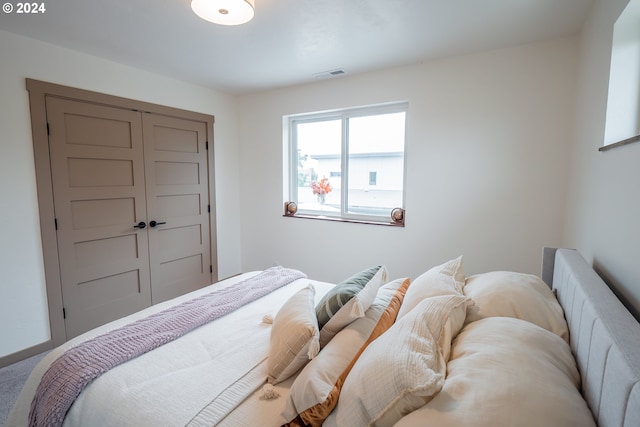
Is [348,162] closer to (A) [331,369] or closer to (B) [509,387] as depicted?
(A) [331,369]

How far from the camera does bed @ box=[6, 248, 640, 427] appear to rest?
0.73m

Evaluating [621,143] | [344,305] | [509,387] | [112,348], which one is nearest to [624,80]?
[621,143]

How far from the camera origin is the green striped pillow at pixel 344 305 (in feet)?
4.20

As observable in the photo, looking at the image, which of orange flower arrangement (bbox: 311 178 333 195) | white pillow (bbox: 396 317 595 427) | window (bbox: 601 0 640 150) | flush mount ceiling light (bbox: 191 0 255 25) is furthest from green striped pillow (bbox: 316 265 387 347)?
orange flower arrangement (bbox: 311 178 333 195)

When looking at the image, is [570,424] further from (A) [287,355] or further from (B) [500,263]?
(B) [500,263]

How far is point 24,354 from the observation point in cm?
237

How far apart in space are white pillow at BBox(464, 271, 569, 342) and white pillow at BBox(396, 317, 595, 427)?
23cm

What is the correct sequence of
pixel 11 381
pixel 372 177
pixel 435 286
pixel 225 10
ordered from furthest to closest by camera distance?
pixel 372 177
pixel 11 381
pixel 225 10
pixel 435 286

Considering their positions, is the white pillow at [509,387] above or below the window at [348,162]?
below

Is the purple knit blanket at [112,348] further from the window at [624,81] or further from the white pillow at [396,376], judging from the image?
the window at [624,81]

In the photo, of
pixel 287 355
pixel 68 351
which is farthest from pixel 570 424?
pixel 68 351

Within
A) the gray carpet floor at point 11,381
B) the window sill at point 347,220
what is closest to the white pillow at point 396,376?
the window sill at point 347,220

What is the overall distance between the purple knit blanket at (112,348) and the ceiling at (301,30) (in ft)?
6.09

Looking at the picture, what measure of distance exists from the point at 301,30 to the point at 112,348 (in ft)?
7.39
